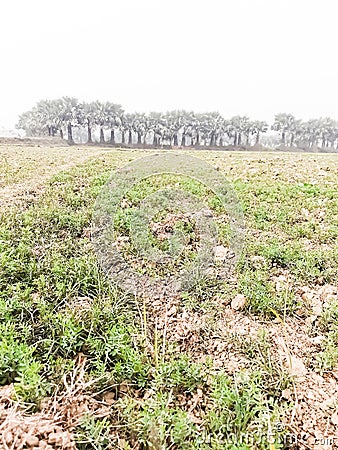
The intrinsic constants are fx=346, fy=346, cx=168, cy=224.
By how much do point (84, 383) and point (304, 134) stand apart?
3405 centimetres

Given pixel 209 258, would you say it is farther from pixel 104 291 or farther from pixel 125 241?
pixel 104 291

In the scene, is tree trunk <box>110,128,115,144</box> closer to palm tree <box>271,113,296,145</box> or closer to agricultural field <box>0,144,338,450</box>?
palm tree <box>271,113,296,145</box>

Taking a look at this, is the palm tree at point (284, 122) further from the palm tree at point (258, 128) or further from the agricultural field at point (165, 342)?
the agricultural field at point (165, 342)

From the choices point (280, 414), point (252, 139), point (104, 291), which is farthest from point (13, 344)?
point (252, 139)

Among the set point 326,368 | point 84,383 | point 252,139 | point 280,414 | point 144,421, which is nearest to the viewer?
point 144,421

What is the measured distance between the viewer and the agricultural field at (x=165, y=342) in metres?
1.68

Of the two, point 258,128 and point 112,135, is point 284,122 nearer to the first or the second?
point 258,128

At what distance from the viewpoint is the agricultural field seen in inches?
66.0

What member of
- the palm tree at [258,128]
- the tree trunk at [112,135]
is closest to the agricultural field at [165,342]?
the tree trunk at [112,135]

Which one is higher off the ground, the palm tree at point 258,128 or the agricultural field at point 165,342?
the palm tree at point 258,128

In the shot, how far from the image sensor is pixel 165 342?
229 cm

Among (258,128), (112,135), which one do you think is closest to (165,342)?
(112,135)

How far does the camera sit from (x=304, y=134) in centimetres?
3198

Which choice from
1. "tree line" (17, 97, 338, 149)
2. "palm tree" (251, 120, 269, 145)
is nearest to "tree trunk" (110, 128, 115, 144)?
"tree line" (17, 97, 338, 149)
